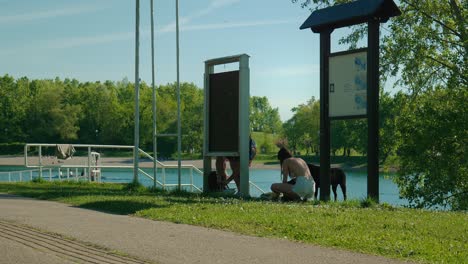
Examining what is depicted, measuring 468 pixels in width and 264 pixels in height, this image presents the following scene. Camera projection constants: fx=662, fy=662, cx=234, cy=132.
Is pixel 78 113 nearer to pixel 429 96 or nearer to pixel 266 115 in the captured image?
pixel 266 115

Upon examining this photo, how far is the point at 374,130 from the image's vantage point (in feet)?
47.0

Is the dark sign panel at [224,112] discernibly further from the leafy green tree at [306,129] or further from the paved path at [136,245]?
the leafy green tree at [306,129]

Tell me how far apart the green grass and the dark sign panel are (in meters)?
3.25

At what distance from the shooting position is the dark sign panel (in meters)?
17.1

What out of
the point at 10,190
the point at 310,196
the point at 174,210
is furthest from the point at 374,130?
the point at 10,190

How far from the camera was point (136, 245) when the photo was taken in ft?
26.9

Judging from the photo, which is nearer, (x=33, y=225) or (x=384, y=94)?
(x=33, y=225)

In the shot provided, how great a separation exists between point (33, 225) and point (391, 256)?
5.47 metres

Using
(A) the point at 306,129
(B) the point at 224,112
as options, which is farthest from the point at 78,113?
(B) the point at 224,112

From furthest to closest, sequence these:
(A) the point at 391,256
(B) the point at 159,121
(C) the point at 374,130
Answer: (B) the point at 159,121
(C) the point at 374,130
(A) the point at 391,256

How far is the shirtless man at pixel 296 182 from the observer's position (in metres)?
14.6

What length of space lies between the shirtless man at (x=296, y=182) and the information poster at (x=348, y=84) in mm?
1561

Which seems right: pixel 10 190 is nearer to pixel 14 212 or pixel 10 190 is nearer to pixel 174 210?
pixel 14 212

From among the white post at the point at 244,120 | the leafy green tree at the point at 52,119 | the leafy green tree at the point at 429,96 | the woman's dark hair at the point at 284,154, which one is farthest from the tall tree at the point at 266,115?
the woman's dark hair at the point at 284,154
